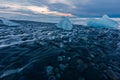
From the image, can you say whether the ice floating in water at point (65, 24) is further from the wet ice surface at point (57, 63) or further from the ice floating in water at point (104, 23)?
the wet ice surface at point (57, 63)

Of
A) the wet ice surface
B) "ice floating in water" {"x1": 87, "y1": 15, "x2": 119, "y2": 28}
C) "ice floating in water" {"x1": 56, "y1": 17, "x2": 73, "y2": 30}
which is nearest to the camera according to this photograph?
the wet ice surface

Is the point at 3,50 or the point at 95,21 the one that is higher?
the point at 3,50

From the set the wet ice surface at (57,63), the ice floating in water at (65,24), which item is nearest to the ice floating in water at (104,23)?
the ice floating in water at (65,24)

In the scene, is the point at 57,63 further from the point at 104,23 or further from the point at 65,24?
the point at 104,23

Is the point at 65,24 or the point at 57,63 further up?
the point at 57,63

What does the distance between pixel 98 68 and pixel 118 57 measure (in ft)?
5.14

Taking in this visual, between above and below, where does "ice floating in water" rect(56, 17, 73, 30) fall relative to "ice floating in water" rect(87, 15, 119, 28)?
above

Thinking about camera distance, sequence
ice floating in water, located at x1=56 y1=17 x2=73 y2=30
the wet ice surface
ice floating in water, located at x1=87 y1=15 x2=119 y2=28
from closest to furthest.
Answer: the wet ice surface, ice floating in water, located at x1=56 y1=17 x2=73 y2=30, ice floating in water, located at x1=87 y1=15 x2=119 y2=28

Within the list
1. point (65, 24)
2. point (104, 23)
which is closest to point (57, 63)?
point (65, 24)

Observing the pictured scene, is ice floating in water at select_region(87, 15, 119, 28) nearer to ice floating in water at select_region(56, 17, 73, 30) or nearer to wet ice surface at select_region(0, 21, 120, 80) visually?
ice floating in water at select_region(56, 17, 73, 30)

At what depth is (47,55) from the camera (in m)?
6.05

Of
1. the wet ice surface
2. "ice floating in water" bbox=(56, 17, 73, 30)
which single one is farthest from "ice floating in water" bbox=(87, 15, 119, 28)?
the wet ice surface

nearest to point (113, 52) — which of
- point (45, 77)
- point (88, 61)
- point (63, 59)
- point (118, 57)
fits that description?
point (118, 57)

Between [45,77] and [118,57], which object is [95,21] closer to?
[118,57]
